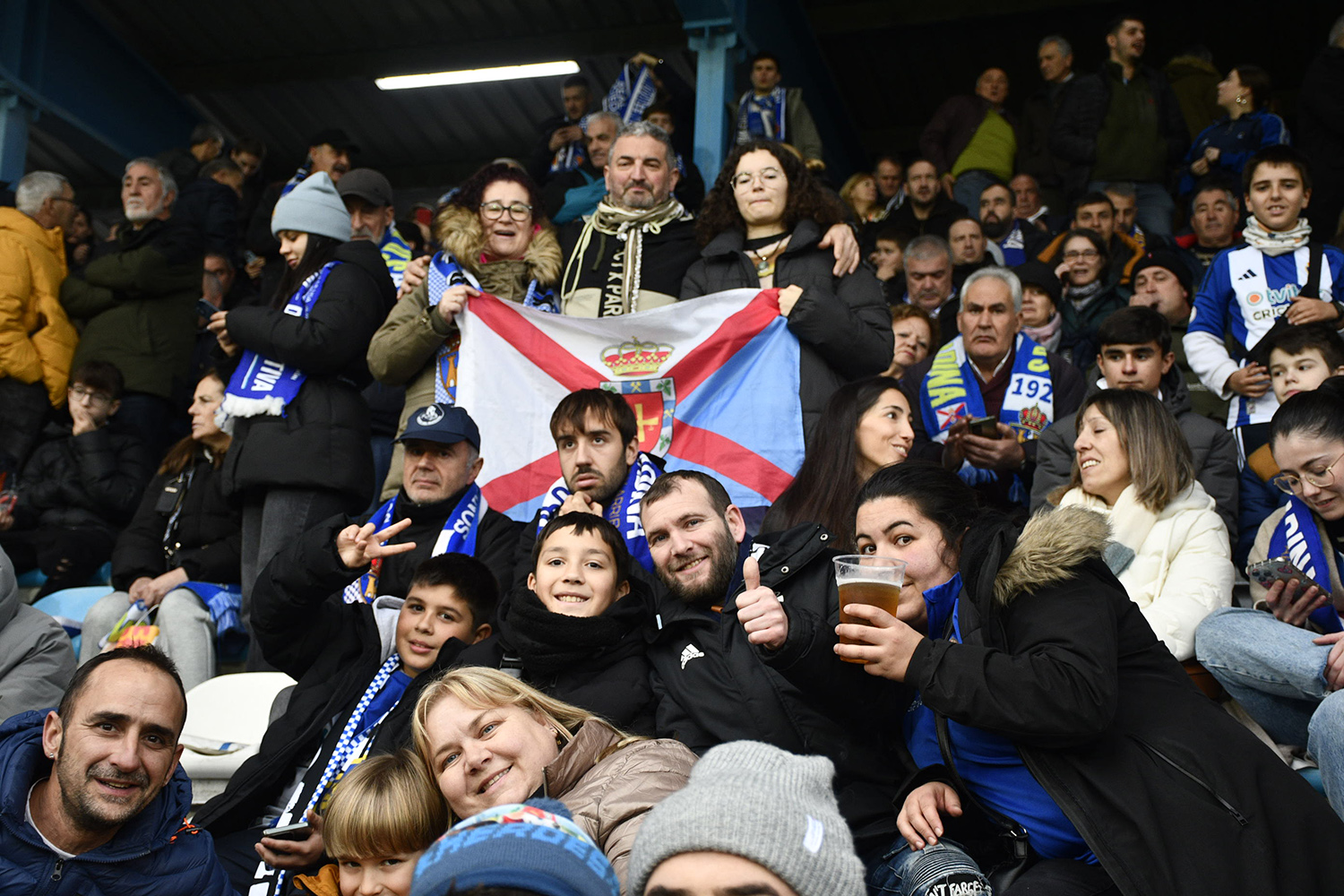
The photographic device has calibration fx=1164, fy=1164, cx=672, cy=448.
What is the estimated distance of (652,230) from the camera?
5.24 m

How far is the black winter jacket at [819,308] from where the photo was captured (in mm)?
4594

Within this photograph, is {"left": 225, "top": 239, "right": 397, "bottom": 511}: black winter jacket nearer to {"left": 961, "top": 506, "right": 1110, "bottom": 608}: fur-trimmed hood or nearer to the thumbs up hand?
the thumbs up hand

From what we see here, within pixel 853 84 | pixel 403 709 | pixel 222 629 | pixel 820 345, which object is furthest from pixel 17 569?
pixel 853 84

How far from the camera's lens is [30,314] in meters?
6.89

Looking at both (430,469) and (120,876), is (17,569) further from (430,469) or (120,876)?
(120,876)

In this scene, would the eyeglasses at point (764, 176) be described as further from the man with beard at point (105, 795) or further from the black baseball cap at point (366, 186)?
the man with beard at point (105, 795)

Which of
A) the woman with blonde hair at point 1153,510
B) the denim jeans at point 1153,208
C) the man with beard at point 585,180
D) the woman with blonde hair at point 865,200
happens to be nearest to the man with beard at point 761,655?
the woman with blonde hair at point 1153,510

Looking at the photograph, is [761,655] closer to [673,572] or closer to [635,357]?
[673,572]

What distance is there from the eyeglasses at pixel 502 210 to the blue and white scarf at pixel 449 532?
4.44ft

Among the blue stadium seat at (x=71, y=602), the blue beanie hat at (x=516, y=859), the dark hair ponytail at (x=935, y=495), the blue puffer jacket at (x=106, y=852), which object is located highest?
the dark hair ponytail at (x=935, y=495)

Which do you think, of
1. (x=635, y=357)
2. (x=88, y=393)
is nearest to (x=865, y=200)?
(x=635, y=357)

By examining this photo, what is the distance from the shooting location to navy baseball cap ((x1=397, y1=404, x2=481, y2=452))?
428 centimetres

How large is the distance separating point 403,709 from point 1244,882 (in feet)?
7.40

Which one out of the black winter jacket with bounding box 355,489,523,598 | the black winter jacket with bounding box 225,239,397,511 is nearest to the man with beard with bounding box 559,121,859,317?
the black winter jacket with bounding box 225,239,397,511
